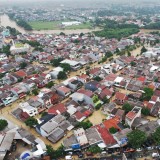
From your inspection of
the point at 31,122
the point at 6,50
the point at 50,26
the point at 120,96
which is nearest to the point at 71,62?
the point at 120,96

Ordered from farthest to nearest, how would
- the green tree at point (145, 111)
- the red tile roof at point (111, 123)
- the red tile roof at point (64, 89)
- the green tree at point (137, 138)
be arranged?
the red tile roof at point (64, 89) → the green tree at point (145, 111) → the red tile roof at point (111, 123) → the green tree at point (137, 138)

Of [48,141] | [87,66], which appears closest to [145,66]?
[87,66]

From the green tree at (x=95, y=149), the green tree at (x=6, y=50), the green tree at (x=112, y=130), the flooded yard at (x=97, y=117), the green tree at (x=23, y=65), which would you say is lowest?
the flooded yard at (x=97, y=117)

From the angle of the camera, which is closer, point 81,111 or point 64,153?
point 64,153

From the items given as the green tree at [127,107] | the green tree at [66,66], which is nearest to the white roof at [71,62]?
the green tree at [66,66]

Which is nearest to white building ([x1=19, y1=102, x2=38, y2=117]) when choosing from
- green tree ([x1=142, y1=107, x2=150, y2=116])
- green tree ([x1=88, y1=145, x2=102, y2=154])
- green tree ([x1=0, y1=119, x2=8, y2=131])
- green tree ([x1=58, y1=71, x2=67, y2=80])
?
green tree ([x1=0, y1=119, x2=8, y2=131])

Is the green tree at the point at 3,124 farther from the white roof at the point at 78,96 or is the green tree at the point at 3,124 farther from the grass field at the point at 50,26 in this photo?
the grass field at the point at 50,26

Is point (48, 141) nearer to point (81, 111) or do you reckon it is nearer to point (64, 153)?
point (64, 153)
